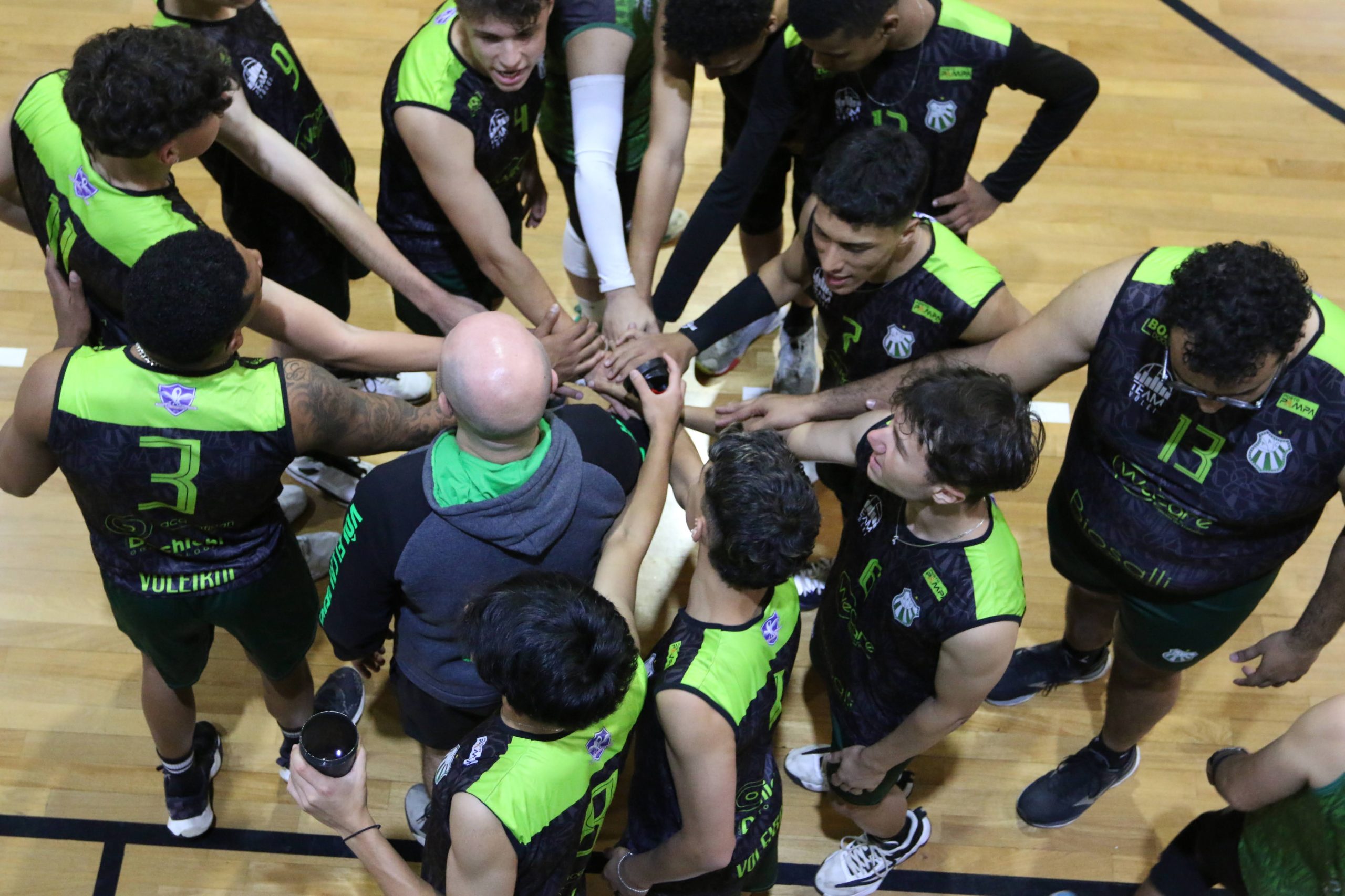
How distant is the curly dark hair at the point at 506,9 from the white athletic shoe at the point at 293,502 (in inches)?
66.3

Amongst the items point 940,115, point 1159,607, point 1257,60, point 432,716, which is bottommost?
point 432,716

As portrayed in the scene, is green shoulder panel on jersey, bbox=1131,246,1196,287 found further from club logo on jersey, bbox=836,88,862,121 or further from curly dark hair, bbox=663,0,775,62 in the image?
curly dark hair, bbox=663,0,775,62

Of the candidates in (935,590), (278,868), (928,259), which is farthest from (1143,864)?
(278,868)

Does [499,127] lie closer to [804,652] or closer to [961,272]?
[961,272]

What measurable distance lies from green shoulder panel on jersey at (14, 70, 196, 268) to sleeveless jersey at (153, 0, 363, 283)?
41cm

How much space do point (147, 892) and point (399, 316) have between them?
1.81m

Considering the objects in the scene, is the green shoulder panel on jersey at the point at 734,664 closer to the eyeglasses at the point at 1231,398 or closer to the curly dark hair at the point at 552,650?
the curly dark hair at the point at 552,650

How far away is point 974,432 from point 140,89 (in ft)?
6.02

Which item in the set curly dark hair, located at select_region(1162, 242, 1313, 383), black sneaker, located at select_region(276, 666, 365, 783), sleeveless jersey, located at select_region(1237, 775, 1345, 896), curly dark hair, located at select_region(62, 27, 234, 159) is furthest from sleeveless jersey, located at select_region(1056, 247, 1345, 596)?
curly dark hair, located at select_region(62, 27, 234, 159)

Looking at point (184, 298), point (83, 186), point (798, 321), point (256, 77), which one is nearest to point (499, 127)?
point (256, 77)

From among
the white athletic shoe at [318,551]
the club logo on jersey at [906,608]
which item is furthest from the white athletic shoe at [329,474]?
the club logo on jersey at [906,608]

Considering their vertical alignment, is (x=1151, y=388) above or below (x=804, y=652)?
above

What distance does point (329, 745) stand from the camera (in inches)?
71.1

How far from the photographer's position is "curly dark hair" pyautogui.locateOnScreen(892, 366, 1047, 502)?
202 centimetres
